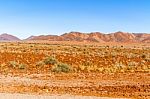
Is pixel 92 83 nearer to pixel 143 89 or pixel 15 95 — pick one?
pixel 143 89

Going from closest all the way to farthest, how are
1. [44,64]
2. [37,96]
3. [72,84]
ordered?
[37,96]
[72,84]
[44,64]

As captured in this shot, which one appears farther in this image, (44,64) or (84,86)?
(44,64)

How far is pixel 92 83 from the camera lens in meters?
17.6

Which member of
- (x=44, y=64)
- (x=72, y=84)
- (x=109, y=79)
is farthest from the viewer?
(x=44, y=64)

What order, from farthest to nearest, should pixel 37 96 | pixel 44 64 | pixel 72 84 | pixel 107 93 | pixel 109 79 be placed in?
1. pixel 44 64
2. pixel 109 79
3. pixel 72 84
4. pixel 107 93
5. pixel 37 96

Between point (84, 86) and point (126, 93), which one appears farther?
point (84, 86)

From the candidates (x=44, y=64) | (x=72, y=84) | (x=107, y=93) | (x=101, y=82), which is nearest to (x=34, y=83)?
(x=72, y=84)

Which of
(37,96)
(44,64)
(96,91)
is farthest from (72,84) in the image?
(44,64)

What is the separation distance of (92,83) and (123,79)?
2711 mm

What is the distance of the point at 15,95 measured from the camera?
1234cm

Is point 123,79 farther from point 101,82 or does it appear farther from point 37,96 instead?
point 37,96

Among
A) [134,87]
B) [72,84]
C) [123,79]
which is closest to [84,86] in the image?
[72,84]

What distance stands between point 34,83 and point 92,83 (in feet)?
9.17

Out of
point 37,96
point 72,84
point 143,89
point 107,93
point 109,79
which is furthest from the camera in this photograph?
point 109,79
